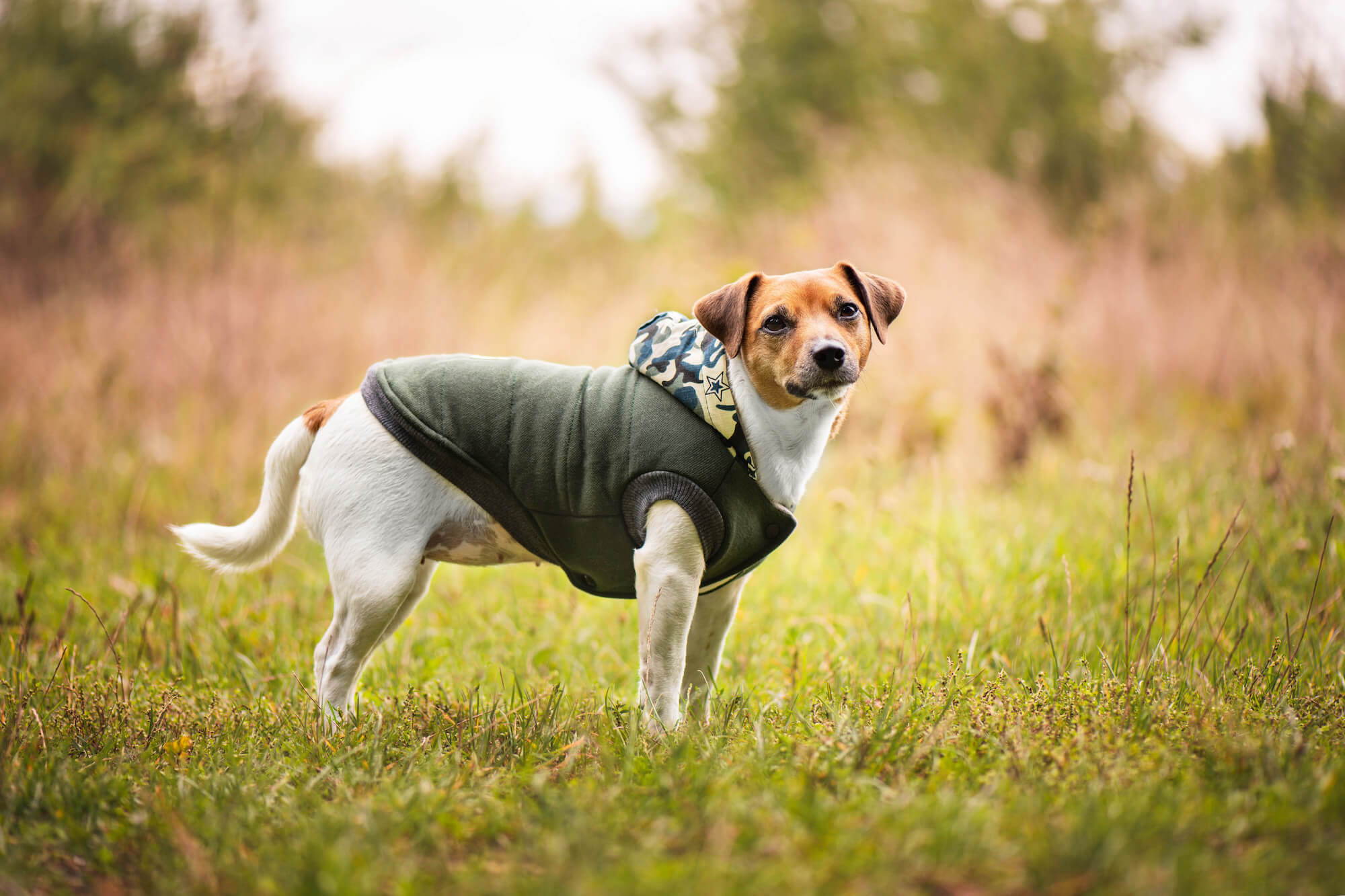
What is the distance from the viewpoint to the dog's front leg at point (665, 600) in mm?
2727

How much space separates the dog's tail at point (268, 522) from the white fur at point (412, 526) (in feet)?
0.40

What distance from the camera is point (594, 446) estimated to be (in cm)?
281

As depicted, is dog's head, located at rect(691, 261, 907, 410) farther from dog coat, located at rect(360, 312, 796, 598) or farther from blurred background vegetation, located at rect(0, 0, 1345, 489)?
blurred background vegetation, located at rect(0, 0, 1345, 489)

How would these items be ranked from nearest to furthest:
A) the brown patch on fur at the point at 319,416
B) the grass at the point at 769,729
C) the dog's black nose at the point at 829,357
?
the grass at the point at 769,729
the dog's black nose at the point at 829,357
the brown patch on fur at the point at 319,416

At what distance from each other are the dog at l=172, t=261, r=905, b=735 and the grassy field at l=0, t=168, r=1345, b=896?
1.49 feet

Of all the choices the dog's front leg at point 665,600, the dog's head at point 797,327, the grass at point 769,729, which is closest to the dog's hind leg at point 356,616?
the grass at point 769,729

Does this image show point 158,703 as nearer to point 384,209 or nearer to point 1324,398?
point 1324,398

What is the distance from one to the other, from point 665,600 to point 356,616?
40.8 inches

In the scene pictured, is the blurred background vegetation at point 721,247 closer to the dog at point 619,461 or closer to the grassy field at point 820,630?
the grassy field at point 820,630

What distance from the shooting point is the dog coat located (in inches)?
109

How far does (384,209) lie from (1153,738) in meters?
10.8

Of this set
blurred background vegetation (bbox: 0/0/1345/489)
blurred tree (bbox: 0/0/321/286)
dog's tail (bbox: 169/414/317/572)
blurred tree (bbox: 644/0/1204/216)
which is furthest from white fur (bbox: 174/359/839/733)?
blurred tree (bbox: 0/0/321/286)

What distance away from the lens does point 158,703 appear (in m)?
3.10

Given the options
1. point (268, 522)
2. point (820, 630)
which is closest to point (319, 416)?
point (268, 522)
